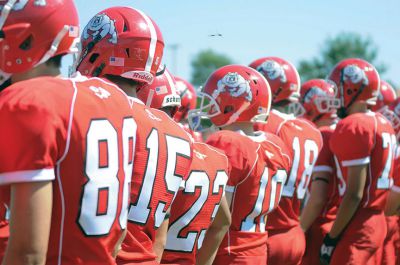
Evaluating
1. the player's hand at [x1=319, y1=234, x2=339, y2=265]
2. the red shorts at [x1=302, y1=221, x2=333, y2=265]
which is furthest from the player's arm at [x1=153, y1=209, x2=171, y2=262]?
the red shorts at [x1=302, y1=221, x2=333, y2=265]

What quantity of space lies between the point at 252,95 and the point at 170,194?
1.98 meters

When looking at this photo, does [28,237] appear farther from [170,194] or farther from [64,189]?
[170,194]

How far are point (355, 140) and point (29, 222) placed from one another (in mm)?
4062

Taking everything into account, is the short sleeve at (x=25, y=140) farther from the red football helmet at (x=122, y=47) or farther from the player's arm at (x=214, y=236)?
the player's arm at (x=214, y=236)

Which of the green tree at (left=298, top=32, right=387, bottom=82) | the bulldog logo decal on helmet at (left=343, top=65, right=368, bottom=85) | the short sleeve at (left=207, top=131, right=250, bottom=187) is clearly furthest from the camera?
the green tree at (left=298, top=32, right=387, bottom=82)

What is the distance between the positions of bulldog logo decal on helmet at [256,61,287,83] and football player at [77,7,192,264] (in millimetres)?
3524

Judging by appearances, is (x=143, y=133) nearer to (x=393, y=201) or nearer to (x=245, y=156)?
(x=245, y=156)

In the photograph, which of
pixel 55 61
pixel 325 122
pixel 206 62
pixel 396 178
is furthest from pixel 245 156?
pixel 206 62

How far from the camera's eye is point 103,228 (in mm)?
2645

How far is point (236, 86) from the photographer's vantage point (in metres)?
5.19

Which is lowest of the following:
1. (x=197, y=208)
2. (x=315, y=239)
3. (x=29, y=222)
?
(x=315, y=239)

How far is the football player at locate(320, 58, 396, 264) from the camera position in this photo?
591 cm

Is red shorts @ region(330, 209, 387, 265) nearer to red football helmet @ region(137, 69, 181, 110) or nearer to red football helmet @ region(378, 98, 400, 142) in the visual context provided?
red football helmet @ region(137, 69, 181, 110)

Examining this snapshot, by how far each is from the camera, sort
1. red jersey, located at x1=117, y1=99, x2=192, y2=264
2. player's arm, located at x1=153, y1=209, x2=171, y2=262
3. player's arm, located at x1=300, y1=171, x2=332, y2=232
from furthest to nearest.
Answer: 1. player's arm, located at x1=300, y1=171, x2=332, y2=232
2. player's arm, located at x1=153, y1=209, x2=171, y2=262
3. red jersey, located at x1=117, y1=99, x2=192, y2=264
